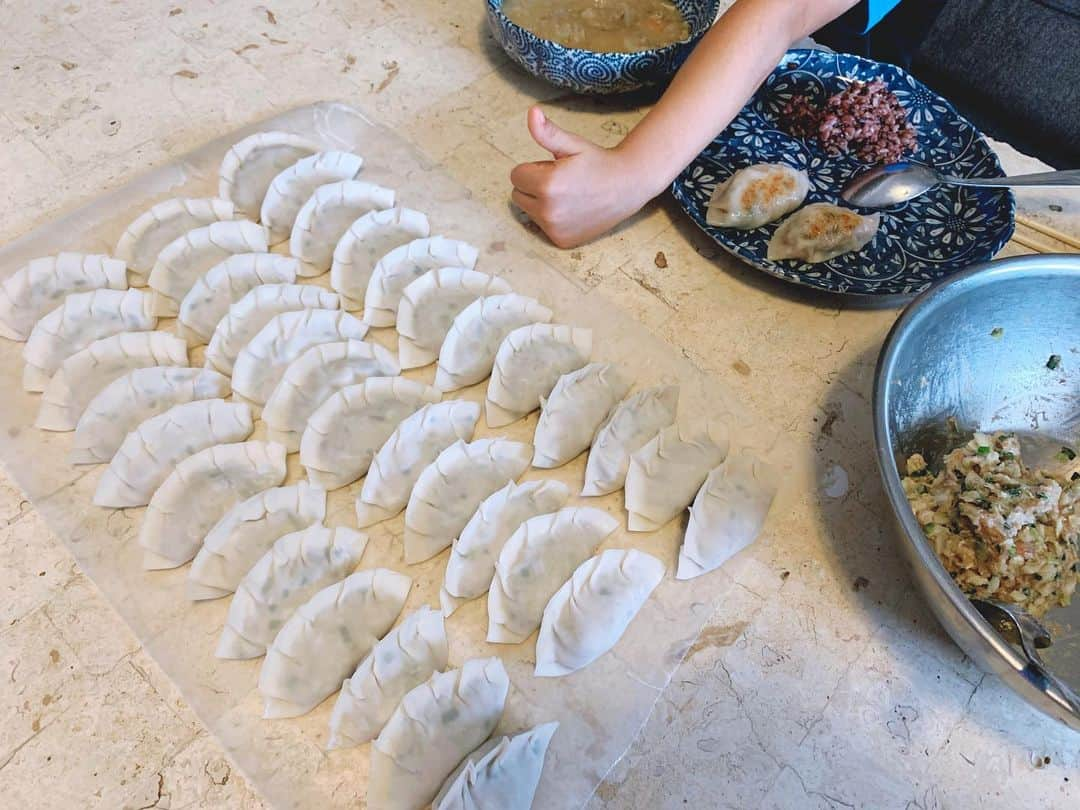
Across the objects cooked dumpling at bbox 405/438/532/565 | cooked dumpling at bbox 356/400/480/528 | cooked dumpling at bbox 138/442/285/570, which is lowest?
cooked dumpling at bbox 405/438/532/565

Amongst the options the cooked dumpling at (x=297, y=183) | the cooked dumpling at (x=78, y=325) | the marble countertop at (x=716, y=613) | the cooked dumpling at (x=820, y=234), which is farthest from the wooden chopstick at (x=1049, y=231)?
the cooked dumpling at (x=78, y=325)

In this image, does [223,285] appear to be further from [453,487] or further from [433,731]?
[433,731]

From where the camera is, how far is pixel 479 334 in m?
1.22

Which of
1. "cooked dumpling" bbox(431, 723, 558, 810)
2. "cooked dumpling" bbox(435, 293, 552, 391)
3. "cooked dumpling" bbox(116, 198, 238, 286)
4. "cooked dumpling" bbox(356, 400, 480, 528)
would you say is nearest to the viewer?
"cooked dumpling" bbox(431, 723, 558, 810)

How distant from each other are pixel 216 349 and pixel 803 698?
3.30 ft

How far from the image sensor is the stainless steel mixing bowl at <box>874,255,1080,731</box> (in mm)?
961

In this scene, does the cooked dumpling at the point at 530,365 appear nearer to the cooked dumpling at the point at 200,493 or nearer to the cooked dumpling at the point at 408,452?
the cooked dumpling at the point at 408,452

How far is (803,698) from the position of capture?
951mm

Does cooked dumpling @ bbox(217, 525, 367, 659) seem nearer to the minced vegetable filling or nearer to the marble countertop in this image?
the marble countertop

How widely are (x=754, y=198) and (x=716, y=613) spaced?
743 millimetres

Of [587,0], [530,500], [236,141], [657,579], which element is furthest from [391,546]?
[587,0]

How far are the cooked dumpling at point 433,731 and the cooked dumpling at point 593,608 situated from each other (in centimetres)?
7

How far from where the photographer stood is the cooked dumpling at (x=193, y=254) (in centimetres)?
126

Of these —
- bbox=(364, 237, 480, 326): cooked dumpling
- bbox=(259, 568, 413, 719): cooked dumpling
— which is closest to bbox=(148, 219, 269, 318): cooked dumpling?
bbox=(364, 237, 480, 326): cooked dumpling
